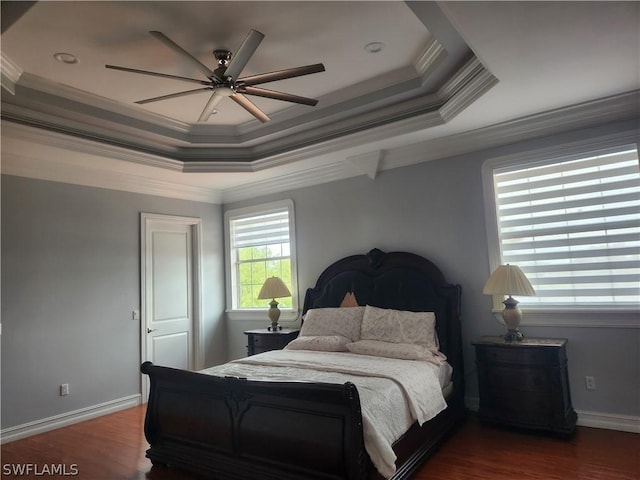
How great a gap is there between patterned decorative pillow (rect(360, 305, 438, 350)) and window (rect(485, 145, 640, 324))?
2.89 ft

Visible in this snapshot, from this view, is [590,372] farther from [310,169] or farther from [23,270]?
[23,270]

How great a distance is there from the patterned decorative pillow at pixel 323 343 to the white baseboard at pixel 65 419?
2.15m

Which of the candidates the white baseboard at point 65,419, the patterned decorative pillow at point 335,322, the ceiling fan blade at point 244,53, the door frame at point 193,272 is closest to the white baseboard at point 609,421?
the patterned decorative pillow at point 335,322

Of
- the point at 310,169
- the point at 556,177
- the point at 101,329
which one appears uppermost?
the point at 310,169

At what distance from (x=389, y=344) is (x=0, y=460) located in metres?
3.36

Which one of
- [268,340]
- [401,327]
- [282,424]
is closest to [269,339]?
[268,340]

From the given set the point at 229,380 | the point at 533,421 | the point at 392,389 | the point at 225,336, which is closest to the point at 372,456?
the point at 392,389

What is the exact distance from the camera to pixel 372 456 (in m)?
2.24

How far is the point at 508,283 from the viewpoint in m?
3.44

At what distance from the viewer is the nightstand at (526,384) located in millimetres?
3166

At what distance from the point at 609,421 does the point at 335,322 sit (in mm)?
2446

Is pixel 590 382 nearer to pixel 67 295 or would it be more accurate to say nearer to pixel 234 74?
pixel 234 74

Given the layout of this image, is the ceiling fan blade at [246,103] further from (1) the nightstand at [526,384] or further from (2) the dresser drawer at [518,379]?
(2) the dresser drawer at [518,379]

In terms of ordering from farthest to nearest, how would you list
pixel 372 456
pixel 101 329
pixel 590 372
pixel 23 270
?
1. pixel 101 329
2. pixel 23 270
3. pixel 590 372
4. pixel 372 456
